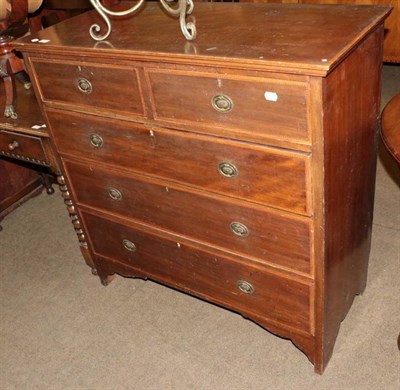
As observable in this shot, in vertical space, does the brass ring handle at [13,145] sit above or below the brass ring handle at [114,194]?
above

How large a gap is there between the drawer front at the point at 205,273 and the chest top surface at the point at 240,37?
0.83m

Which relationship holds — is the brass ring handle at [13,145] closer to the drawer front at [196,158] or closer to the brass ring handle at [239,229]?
the drawer front at [196,158]

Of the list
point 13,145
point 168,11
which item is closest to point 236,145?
point 168,11

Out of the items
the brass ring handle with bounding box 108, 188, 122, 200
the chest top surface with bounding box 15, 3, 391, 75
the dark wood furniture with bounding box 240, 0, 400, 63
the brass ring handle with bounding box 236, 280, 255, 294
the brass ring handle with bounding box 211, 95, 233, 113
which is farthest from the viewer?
the dark wood furniture with bounding box 240, 0, 400, 63

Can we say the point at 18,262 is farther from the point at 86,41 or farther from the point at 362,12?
the point at 362,12

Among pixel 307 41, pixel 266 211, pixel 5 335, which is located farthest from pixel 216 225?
pixel 5 335

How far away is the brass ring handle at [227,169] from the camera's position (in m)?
1.73

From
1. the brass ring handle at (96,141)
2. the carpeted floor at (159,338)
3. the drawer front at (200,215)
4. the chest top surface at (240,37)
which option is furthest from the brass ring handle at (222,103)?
the carpeted floor at (159,338)

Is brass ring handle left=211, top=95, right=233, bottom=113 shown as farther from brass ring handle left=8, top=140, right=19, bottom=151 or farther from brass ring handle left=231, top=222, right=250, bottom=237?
brass ring handle left=8, top=140, right=19, bottom=151

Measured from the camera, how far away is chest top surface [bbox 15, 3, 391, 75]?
1.44m

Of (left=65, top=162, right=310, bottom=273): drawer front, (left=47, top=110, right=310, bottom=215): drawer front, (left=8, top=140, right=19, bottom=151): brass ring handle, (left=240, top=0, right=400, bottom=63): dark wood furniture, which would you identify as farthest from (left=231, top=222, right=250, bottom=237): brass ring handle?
(left=240, top=0, right=400, bottom=63): dark wood furniture

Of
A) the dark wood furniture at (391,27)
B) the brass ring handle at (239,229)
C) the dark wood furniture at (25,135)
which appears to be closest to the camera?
the brass ring handle at (239,229)

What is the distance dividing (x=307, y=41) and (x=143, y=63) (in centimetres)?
54

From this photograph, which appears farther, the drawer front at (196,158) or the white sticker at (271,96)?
the drawer front at (196,158)
